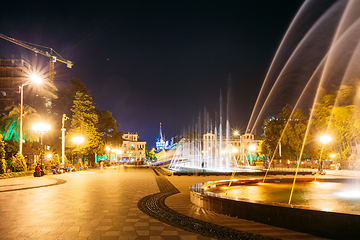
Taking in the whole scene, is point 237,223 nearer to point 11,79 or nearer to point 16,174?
point 16,174

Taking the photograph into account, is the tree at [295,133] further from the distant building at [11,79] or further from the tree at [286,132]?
the distant building at [11,79]

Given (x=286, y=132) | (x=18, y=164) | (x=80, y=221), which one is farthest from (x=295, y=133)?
(x=80, y=221)

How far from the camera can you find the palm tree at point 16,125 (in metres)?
38.2

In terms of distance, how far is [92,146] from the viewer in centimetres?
4312

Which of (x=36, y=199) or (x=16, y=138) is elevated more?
(x=16, y=138)

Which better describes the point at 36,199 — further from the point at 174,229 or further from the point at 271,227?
the point at 271,227

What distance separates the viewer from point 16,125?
1523 inches

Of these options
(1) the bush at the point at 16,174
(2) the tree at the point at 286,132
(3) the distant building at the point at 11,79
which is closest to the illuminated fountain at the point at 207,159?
(2) the tree at the point at 286,132

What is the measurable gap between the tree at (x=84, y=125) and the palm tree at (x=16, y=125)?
5.61m

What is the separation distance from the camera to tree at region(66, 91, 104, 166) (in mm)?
41719

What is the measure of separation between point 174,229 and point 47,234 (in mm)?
2937

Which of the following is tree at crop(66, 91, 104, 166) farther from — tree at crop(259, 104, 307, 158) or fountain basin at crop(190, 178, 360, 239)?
fountain basin at crop(190, 178, 360, 239)

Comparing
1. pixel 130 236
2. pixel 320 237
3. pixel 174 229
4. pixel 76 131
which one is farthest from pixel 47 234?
pixel 76 131

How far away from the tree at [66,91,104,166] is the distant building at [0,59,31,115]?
24.5 metres
